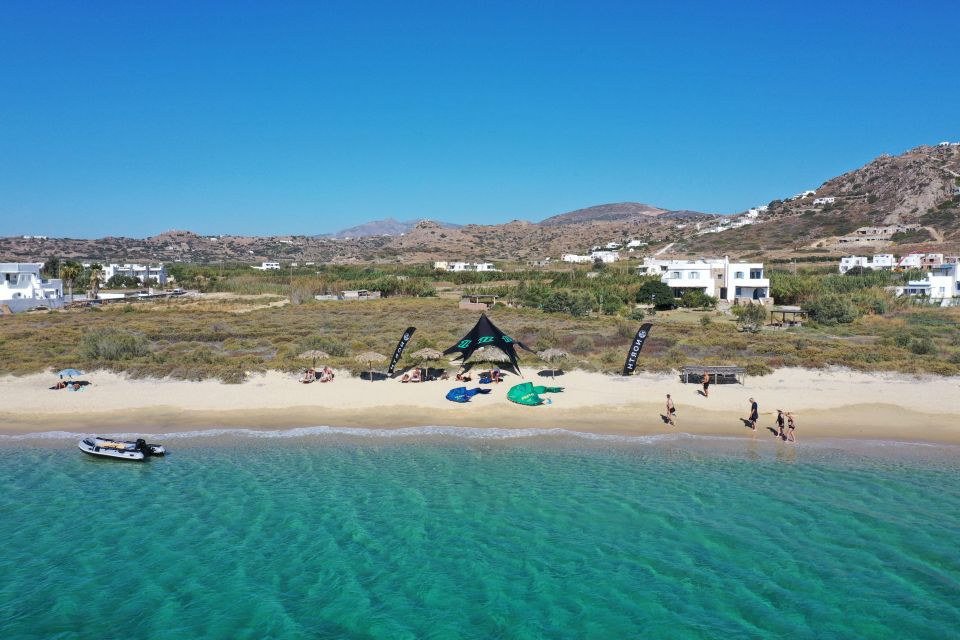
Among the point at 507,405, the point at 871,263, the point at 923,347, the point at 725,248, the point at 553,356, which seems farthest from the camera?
the point at 725,248

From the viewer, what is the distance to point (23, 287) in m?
66.8

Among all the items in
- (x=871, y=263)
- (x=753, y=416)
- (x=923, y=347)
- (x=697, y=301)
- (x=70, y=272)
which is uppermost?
(x=70, y=272)

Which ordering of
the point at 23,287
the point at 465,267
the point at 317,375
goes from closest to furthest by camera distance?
the point at 317,375, the point at 23,287, the point at 465,267

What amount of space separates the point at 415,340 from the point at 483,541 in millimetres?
23483

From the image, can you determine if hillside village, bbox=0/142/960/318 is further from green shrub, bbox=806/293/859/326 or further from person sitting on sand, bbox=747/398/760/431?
person sitting on sand, bbox=747/398/760/431

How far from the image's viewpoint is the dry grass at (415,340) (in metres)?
30.6

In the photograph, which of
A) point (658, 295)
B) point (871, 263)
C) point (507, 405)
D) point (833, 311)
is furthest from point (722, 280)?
point (507, 405)

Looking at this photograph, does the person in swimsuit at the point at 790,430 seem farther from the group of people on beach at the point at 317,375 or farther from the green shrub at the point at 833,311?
the green shrub at the point at 833,311

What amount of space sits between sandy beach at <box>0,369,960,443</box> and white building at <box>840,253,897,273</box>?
234ft

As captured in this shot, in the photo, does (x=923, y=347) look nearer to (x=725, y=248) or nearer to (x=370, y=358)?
(x=370, y=358)

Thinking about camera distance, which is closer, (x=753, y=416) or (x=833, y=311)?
(x=753, y=416)

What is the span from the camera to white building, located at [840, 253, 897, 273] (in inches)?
3521

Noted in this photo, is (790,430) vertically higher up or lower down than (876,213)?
lower down

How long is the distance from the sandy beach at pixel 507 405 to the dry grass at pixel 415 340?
6.44ft
